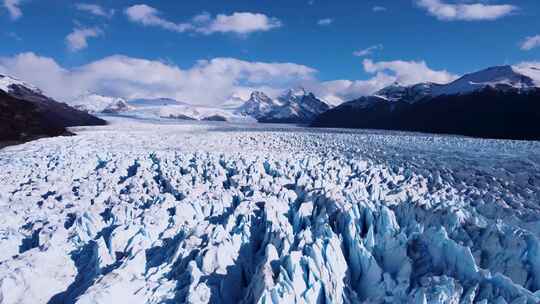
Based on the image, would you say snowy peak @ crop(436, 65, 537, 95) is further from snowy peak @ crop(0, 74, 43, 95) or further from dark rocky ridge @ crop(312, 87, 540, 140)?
snowy peak @ crop(0, 74, 43, 95)

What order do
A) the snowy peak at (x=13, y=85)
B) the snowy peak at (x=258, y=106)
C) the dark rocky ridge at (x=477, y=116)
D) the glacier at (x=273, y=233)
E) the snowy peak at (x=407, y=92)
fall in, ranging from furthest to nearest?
the snowy peak at (x=258, y=106)
the snowy peak at (x=407, y=92)
the snowy peak at (x=13, y=85)
the dark rocky ridge at (x=477, y=116)
the glacier at (x=273, y=233)

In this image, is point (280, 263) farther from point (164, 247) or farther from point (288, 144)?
point (288, 144)

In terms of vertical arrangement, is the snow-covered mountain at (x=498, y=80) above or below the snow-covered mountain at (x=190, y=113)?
above

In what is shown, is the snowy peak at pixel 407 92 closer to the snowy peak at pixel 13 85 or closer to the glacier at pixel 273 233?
the glacier at pixel 273 233

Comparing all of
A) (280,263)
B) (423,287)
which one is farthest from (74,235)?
(423,287)

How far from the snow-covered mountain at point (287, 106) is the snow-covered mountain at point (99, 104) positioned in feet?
125

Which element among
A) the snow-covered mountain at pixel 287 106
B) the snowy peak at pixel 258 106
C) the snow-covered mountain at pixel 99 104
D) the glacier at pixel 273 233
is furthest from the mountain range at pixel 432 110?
the snowy peak at pixel 258 106

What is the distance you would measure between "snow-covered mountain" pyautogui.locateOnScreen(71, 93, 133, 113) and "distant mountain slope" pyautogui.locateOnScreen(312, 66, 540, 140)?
7649cm

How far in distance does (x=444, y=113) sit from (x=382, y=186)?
134 feet

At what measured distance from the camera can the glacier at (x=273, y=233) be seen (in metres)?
5.80

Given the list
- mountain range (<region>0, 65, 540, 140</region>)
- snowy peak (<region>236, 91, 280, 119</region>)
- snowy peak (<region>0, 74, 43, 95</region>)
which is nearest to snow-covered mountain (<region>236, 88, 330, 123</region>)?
snowy peak (<region>236, 91, 280, 119</region>)

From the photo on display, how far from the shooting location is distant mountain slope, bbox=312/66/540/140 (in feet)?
116

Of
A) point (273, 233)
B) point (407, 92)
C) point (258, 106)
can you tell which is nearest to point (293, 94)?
point (258, 106)

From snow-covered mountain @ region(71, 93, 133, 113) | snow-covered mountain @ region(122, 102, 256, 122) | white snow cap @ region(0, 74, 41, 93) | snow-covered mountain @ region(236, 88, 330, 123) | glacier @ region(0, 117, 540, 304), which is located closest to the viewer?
glacier @ region(0, 117, 540, 304)
